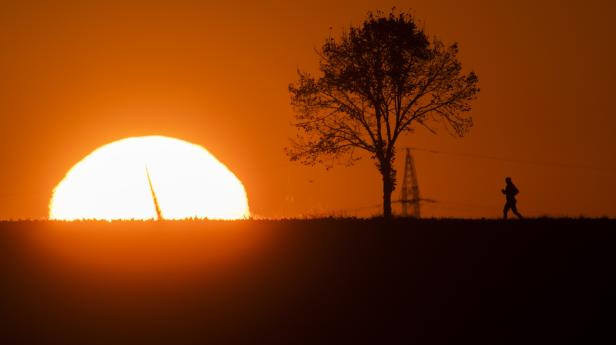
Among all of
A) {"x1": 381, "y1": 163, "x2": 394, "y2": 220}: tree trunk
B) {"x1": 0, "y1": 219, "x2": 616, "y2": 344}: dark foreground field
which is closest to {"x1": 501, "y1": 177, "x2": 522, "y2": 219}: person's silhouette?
{"x1": 0, "y1": 219, "x2": 616, "y2": 344}: dark foreground field

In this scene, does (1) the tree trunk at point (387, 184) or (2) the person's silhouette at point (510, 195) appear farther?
(1) the tree trunk at point (387, 184)

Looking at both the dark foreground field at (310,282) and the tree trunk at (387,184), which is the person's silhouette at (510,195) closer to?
the dark foreground field at (310,282)

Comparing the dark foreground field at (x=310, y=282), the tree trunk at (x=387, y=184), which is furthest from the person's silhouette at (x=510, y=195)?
the tree trunk at (x=387, y=184)

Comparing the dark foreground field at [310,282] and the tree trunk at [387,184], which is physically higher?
the tree trunk at [387,184]

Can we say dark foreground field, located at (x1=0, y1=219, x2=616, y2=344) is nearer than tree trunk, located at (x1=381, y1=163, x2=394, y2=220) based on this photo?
Yes

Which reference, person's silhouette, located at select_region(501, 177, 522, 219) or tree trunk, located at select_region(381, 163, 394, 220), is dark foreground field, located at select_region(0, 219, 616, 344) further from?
tree trunk, located at select_region(381, 163, 394, 220)

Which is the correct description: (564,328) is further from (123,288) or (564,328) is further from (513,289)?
(123,288)

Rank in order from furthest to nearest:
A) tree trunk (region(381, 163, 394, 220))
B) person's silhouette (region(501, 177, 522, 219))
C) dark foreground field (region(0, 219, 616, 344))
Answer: tree trunk (region(381, 163, 394, 220)), person's silhouette (region(501, 177, 522, 219)), dark foreground field (region(0, 219, 616, 344))

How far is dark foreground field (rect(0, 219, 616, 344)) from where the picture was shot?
26625 millimetres

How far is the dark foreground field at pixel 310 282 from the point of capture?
26625 millimetres

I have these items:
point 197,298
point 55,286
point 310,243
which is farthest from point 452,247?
point 55,286

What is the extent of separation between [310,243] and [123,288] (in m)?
8.34

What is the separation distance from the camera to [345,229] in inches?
1475

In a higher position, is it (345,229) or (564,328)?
(345,229)
